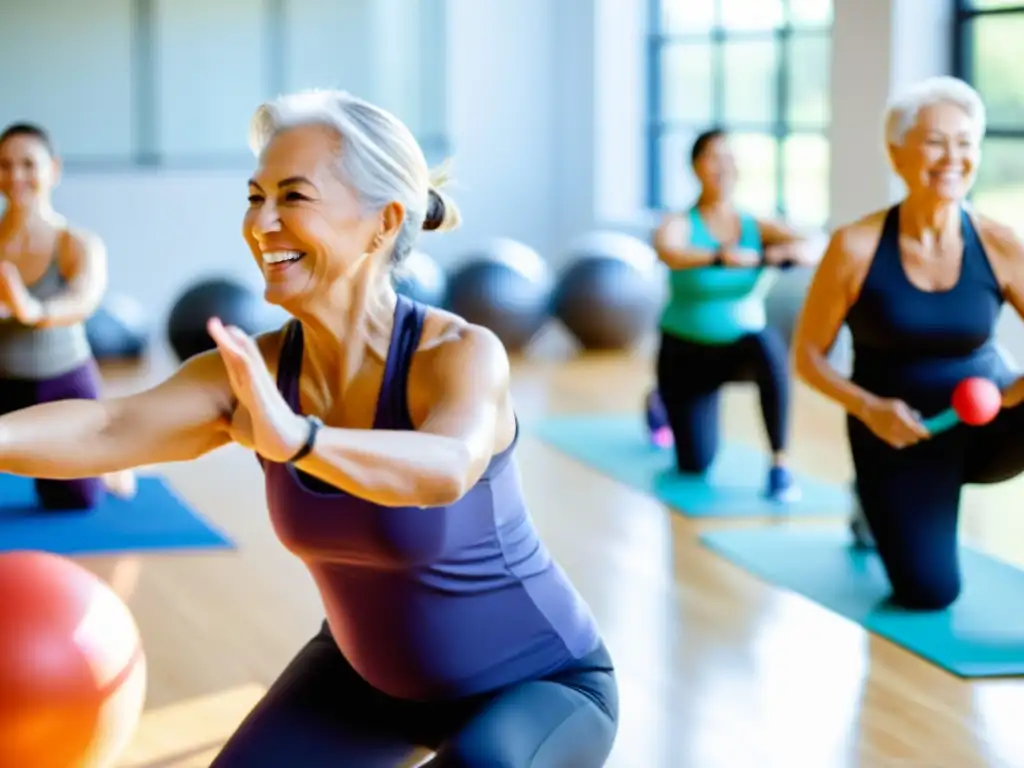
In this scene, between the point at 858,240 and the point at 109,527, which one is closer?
Result: the point at 858,240

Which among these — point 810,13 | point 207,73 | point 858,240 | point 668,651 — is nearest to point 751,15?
point 810,13

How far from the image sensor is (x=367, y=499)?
5.29 feet

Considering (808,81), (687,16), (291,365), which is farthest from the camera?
(687,16)

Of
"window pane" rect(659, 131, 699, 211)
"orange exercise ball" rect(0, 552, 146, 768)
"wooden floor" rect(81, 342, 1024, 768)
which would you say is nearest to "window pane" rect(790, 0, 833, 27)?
"window pane" rect(659, 131, 699, 211)

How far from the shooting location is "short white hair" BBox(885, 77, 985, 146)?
3168 millimetres

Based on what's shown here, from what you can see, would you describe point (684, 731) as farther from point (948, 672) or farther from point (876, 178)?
point (876, 178)

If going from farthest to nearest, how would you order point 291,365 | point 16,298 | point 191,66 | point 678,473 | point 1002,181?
point 191,66 < point 1002,181 < point 678,473 < point 16,298 < point 291,365

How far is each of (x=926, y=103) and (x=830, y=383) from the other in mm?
571

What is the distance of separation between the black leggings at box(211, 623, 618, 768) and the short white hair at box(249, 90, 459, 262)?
0.51m

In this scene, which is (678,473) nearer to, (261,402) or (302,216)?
(302,216)

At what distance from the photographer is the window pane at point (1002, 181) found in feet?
19.0

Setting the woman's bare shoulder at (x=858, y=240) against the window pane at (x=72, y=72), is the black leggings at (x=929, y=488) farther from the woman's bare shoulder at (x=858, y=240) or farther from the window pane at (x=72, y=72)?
the window pane at (x=72, y=72)

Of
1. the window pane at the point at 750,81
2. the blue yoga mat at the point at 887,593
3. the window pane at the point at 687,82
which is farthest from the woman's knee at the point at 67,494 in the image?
the window pane at the point at 687,82

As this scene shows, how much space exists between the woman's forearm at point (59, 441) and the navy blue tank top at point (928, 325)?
189 centimetres
